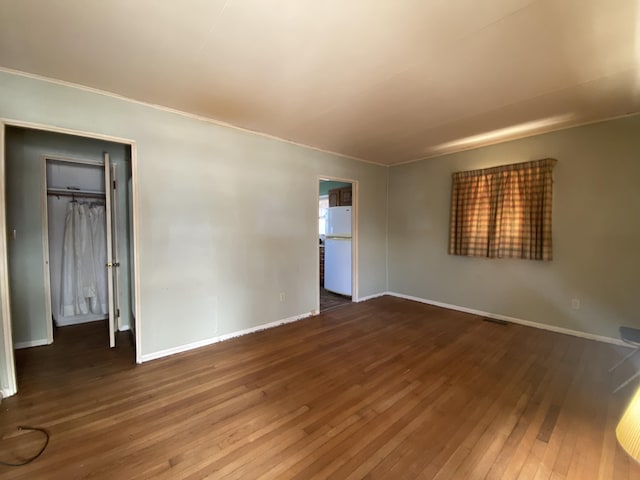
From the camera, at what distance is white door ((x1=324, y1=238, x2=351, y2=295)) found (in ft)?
16.0

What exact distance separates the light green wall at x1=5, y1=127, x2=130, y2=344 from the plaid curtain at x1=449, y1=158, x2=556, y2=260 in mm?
5278

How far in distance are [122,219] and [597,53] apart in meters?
4.84

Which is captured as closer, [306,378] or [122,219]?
[306,378]

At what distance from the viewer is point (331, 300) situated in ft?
15.9

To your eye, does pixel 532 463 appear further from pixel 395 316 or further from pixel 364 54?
pixel 364 54

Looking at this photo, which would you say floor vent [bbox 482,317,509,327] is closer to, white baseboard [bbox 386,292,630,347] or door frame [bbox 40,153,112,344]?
white baseboard [bbox 386,292,630,347]

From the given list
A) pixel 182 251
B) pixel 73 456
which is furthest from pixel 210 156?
pixel 73 456

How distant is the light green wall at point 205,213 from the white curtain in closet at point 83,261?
1.82m

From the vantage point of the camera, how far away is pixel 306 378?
2357 mm

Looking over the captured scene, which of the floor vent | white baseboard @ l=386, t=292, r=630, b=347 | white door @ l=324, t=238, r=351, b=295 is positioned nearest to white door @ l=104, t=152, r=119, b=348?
white door @ l=324, t=238, r=351, b=295

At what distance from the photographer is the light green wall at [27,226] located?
285cm

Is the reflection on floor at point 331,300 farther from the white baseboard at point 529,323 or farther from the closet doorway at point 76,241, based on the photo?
the closet doorway at point 76,241

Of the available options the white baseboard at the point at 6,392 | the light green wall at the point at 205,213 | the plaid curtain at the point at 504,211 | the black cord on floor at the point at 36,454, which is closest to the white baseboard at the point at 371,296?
the light green wall at the point at 205,213

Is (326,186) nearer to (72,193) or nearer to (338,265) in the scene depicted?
(338,265)
